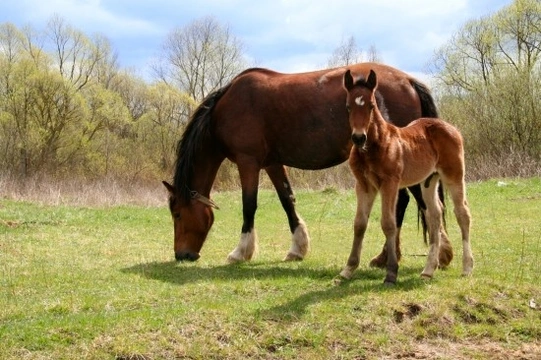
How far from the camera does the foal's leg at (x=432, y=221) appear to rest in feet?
21.6

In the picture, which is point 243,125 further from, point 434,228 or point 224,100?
point 434,228

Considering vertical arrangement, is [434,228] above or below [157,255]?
above

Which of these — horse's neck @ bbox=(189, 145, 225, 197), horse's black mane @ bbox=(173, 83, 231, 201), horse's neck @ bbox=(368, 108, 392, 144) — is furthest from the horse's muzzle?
horse's neck @ bbox=(368, 108, 392, 144)

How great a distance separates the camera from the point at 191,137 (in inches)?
336

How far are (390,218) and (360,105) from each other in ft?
4.36

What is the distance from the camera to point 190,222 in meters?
8.43

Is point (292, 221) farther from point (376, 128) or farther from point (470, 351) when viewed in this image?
point (470, 351)

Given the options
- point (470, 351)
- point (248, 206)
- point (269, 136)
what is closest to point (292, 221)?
point (248, 206)

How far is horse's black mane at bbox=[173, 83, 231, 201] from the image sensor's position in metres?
8.47

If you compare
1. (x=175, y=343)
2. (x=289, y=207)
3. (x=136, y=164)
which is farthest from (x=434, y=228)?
(x=136, y=164)

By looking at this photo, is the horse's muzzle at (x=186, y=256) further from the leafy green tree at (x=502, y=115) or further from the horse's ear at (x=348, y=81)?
the leafy green tree at (x=502, y=115)

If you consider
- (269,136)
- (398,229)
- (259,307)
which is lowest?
(259,307)

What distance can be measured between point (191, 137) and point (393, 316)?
4.40m

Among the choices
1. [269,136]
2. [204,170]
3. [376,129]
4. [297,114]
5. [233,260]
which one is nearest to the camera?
[376,129]
